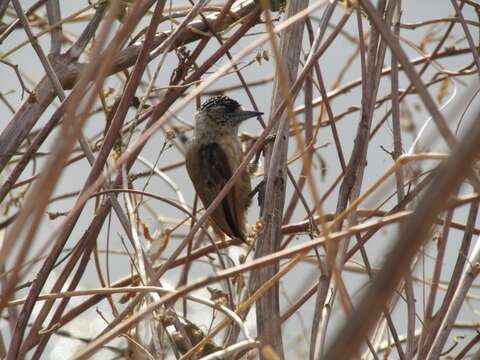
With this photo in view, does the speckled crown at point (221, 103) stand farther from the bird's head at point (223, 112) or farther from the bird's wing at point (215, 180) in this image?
the bird's wing at point (215, 180)

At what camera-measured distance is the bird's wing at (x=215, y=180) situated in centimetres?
430

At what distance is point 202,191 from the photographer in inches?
169

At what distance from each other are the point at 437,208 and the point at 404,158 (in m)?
1.03

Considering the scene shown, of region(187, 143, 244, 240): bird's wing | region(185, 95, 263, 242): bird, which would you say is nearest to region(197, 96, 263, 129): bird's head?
region(185, 95, 263, 242): bird

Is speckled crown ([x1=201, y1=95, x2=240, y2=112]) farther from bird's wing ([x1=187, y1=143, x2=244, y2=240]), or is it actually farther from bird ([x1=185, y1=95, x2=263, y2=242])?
bird's wing ([x1=187, y1=143, x2=244, y2=240])

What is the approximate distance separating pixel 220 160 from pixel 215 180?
14 cm

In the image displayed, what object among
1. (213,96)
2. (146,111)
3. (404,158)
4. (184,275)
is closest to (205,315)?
(213,96)

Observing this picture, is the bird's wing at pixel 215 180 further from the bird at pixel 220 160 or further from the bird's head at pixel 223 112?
the bird's head at pixel 223 112

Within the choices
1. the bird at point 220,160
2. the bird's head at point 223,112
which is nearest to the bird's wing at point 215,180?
the bird at point 220,160

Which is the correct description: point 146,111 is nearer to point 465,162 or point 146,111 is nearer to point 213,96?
point 213,96

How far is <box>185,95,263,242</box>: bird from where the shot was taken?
432cm

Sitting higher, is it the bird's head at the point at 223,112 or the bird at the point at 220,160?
the bird's head at the point at 223,112

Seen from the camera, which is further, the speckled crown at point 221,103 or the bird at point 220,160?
the speckled crown at point 221,103

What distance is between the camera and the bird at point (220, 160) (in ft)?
14.2
